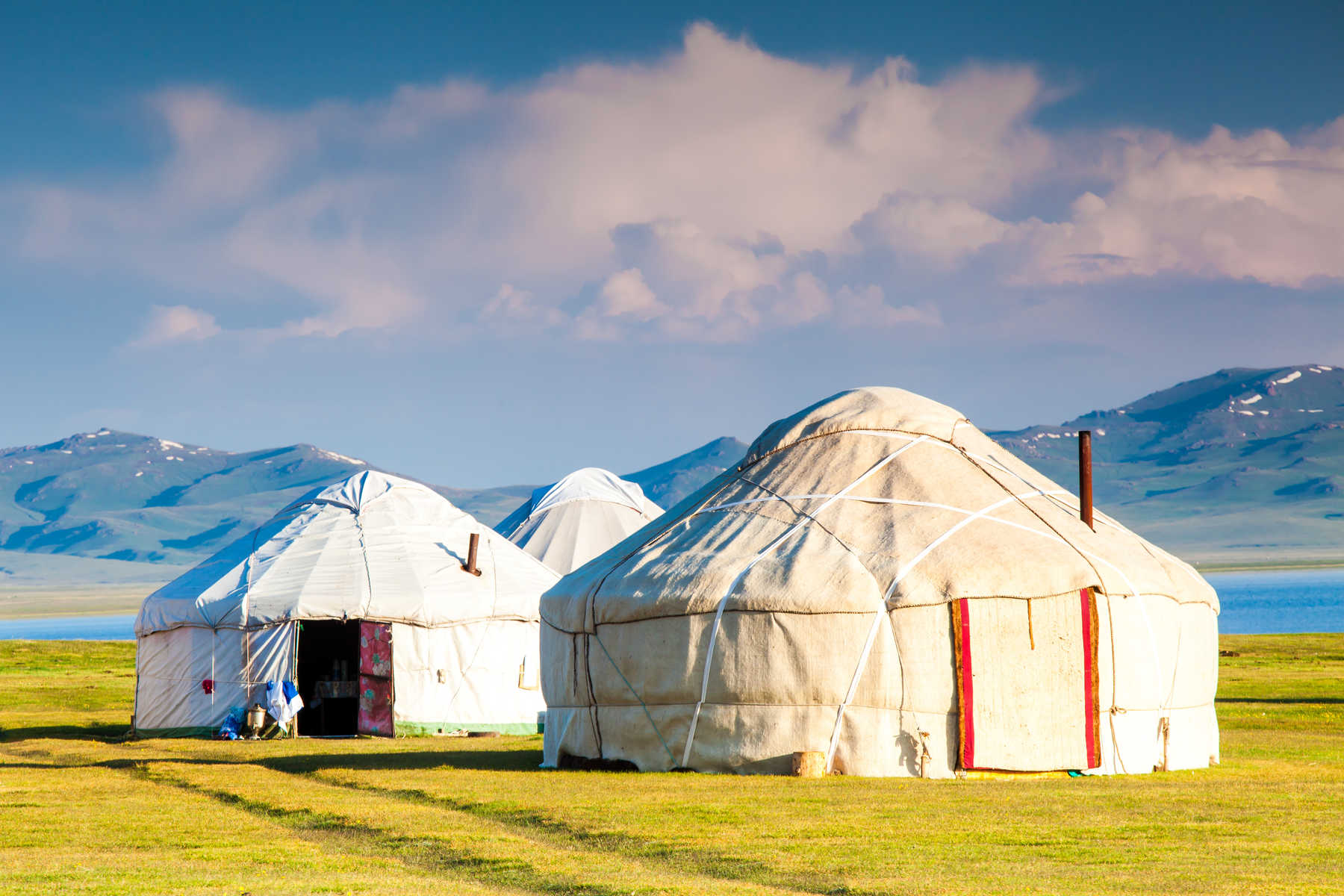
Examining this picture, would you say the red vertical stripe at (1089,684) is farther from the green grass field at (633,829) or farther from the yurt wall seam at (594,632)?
the yurt wall seam at (594,632)

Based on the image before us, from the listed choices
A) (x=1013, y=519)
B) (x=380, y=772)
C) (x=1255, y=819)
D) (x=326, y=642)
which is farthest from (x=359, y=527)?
(x=1255, y=819)

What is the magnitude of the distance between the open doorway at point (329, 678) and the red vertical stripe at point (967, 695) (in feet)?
31.2

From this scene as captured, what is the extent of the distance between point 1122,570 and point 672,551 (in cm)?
399

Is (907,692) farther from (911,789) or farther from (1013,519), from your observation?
(1013,519)

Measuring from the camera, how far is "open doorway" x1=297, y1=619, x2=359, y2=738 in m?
19.0

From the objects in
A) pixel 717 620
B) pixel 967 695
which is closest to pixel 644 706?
pixel 717 620

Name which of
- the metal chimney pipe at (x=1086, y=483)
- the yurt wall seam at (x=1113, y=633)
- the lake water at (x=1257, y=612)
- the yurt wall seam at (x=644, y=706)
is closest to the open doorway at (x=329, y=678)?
the yurt wall seam at (x=644, y=706)

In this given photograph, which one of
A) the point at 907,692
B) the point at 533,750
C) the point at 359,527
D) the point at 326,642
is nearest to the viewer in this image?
the point at 907,692

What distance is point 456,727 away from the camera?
1797 cm

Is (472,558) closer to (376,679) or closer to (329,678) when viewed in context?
(376,679)

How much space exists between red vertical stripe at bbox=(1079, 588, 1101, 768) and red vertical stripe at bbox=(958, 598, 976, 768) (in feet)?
3.37

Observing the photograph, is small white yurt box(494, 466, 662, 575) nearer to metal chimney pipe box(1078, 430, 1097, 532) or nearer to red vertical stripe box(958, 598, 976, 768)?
metal chimney pipe box(1078, 430, 1097, 532)

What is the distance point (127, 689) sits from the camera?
3019 cm

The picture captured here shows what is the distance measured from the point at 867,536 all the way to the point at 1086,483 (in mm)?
2297
